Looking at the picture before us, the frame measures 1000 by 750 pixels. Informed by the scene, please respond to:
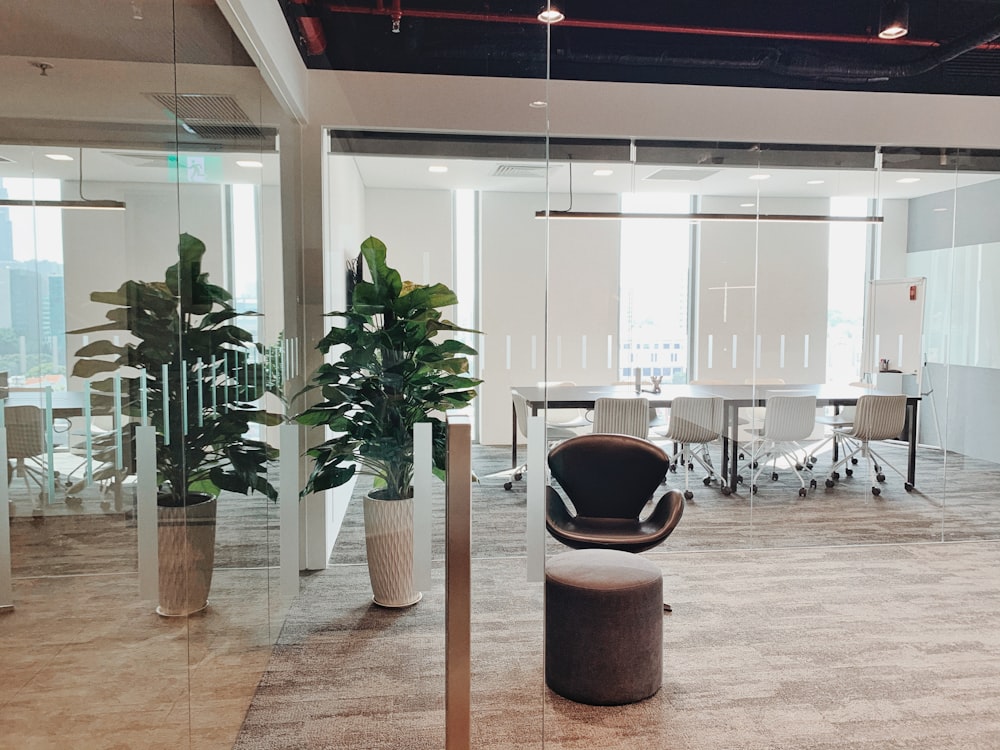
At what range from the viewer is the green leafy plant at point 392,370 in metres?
2.10

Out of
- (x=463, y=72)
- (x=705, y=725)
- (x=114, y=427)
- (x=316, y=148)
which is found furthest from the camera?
(x=705, y=725)

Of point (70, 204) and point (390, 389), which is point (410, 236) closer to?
point (390, 389)

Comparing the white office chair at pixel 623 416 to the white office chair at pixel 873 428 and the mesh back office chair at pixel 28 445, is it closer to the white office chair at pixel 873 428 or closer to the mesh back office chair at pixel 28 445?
the white office chair at pixel 873 428

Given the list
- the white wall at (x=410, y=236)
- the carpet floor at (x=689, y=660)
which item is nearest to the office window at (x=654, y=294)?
the carpet floor at (x=689, y=660)

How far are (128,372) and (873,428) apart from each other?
4632mm

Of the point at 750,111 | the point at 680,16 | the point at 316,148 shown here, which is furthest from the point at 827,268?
the point at 316,148

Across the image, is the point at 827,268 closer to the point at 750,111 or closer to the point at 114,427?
the point at 750,111

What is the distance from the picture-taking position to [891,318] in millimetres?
4945

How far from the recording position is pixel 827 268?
487cm

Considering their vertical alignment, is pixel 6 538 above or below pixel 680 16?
below

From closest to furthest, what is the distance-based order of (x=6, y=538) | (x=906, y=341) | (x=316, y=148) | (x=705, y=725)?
(x=6, y=538) → (x=316, y=148) → (x=705, y=725) → (x=906, y=341)

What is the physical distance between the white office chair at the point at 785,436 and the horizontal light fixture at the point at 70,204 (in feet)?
13.6

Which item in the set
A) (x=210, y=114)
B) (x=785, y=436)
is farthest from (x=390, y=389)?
(x=785, y=436)

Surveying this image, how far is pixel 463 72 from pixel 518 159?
0.29 metres
